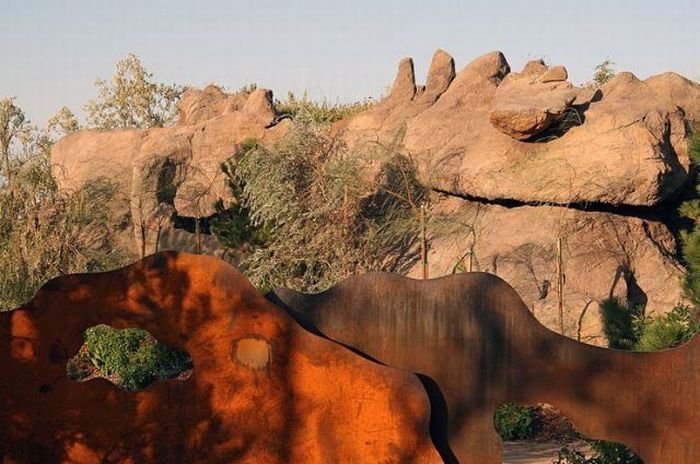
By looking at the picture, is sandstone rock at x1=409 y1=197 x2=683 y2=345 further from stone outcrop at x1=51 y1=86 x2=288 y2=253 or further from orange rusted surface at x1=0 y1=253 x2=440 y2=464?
orange rusted surface at x1=0 y1=253 x2=440 y2=464

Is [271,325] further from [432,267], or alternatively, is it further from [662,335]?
[432,267]

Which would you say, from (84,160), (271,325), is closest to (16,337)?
(271,325)

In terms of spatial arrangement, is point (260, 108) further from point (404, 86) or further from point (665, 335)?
point (665, 335)

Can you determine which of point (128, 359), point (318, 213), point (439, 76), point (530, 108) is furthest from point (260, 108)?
point (128, 359)

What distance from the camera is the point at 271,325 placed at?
6.17 metres

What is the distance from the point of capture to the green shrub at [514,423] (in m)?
12.2

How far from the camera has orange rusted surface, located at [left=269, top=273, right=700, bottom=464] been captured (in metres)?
6.34

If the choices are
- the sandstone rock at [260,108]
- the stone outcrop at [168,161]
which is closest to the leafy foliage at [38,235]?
the stone outcrop at [168,161]

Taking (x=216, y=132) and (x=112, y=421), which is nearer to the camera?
(x=112, y=421)

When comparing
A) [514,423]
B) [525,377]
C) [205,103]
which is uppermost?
[205,103]

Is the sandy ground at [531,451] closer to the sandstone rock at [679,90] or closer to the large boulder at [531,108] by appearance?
the large boulder at [531,108]

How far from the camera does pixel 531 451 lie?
11.5 metres

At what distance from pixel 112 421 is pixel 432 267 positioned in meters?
10.6

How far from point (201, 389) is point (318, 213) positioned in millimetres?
10538
